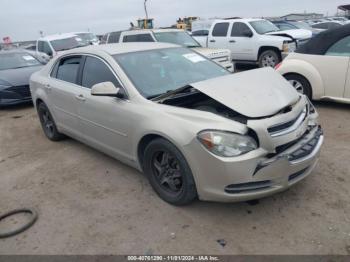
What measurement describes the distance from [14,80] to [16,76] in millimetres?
218

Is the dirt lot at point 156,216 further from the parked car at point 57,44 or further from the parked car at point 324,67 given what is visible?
the parked car at point 57,44

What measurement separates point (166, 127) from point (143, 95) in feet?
2.05

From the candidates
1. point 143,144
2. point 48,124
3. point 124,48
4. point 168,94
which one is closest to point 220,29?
point 48,124

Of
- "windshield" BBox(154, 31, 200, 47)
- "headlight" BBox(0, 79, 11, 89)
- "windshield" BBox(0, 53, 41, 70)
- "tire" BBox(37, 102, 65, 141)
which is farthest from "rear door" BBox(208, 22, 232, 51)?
"tire" BBox(37, 102, 65, 141)

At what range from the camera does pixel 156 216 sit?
3305 millimetres

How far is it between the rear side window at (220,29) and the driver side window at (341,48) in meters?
6.55

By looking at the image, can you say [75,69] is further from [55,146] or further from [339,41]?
[339,41]

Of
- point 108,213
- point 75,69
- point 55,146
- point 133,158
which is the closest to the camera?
point 108,213

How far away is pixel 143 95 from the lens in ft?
11.7

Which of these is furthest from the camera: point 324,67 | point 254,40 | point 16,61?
point 254,40

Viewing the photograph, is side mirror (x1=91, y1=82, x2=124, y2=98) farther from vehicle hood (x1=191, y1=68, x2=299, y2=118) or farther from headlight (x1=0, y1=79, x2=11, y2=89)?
headlight (x1=0, y1=79, x2=11, y2=89)

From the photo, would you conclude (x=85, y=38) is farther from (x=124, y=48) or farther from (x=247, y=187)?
(x=247, y=187)

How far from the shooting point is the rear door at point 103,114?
371 centimetres

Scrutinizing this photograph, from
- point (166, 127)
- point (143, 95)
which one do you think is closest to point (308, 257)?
point (166, 127)
